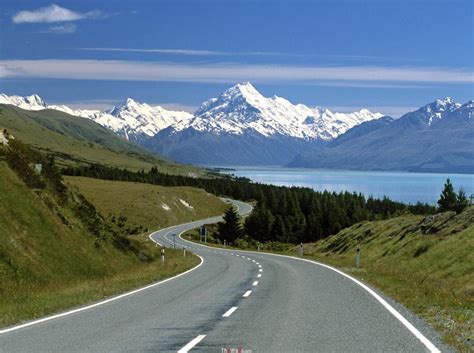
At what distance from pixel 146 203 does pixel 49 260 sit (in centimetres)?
11154

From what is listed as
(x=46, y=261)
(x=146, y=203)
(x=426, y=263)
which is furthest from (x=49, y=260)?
(x=146, y=203)

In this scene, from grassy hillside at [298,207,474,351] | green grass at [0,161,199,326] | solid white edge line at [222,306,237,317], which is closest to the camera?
grassy hillside at [298,207,474,351]

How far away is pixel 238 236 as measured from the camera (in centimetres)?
12219

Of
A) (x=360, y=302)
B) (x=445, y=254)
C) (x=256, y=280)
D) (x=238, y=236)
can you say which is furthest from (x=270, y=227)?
(x=360, y=302)

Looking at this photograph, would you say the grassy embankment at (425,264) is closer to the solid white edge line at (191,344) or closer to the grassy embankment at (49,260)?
the solid white edge line at (191,344)

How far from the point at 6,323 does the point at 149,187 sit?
140 metres

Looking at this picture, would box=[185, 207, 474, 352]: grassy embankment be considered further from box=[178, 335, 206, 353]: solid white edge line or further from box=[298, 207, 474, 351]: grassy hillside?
box=[178, 335, 206, 353]: solid white edge line

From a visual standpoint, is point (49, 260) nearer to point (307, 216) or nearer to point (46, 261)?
point (46, 261)

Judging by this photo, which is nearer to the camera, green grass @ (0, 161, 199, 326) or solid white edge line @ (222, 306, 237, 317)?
solid white edge line @ (222, 306, 237, 317)

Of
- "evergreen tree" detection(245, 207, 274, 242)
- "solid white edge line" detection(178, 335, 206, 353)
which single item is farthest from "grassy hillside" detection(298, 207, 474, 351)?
"evergreen tree" detection(245, 207, 274, 242)

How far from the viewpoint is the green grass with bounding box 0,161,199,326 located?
17.5 meters

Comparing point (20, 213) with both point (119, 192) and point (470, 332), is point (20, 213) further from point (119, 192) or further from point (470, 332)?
point (119, 192)

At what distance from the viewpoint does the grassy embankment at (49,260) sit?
1772cm

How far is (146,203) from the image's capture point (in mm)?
136625
